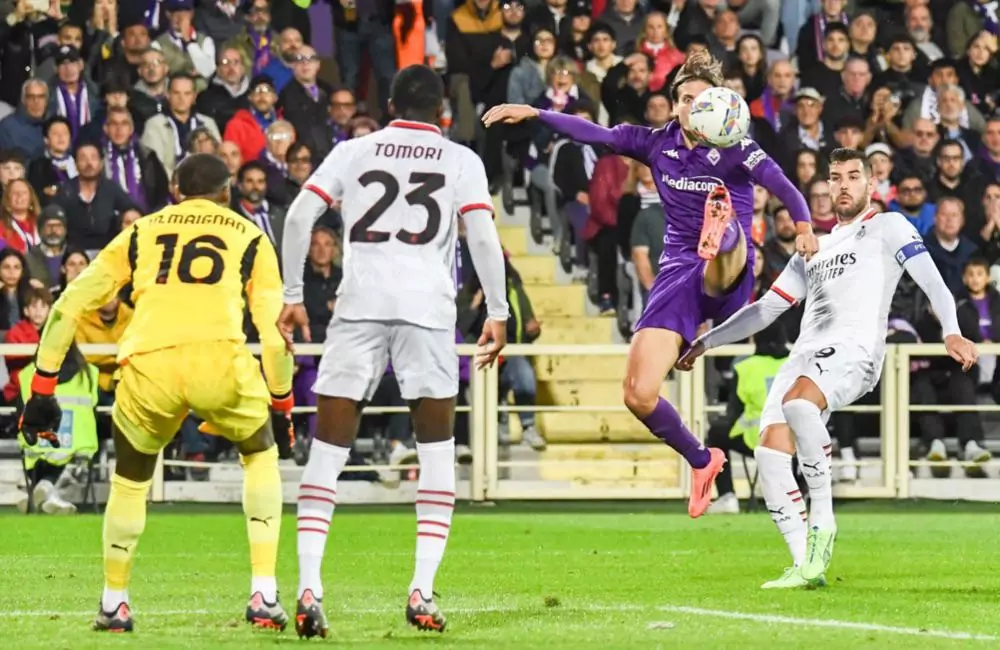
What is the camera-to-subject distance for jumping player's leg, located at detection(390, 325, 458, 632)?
7750mm

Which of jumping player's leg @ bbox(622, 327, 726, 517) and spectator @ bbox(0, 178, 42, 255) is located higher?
spectator @ bbox(0, 178, 42, 255)

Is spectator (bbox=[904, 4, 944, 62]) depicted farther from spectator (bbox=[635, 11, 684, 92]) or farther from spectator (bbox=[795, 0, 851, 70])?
spectator (bbox=[635, 11, 684, 92])

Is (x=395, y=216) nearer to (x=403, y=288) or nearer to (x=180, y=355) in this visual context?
(x=403, y=288)

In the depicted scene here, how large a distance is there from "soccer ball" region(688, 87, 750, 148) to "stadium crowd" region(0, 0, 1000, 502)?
6.25 m

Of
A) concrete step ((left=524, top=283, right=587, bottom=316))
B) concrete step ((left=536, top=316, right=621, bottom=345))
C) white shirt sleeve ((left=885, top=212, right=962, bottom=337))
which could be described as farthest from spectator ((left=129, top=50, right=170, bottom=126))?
white shirt sleeve ((left=885, top=212, right=962, bottom=337))

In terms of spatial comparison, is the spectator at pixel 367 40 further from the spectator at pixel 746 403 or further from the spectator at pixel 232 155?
the spectator at pixel 746 403

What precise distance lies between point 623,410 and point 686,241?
7.05m

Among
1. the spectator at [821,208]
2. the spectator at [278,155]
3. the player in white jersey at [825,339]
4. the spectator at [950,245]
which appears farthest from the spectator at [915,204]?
the player in white jersey at [825,339]

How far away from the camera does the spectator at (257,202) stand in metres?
17.0

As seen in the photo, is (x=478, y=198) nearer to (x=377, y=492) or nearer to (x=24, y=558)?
(x=24, y=558)

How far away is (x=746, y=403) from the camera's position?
15.8 meters

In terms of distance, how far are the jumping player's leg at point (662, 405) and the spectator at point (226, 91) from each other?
8.81 metres

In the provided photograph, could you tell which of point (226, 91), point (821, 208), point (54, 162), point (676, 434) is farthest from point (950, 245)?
point (676, 434)

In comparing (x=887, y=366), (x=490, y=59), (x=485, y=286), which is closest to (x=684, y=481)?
(x=887, y=366)
